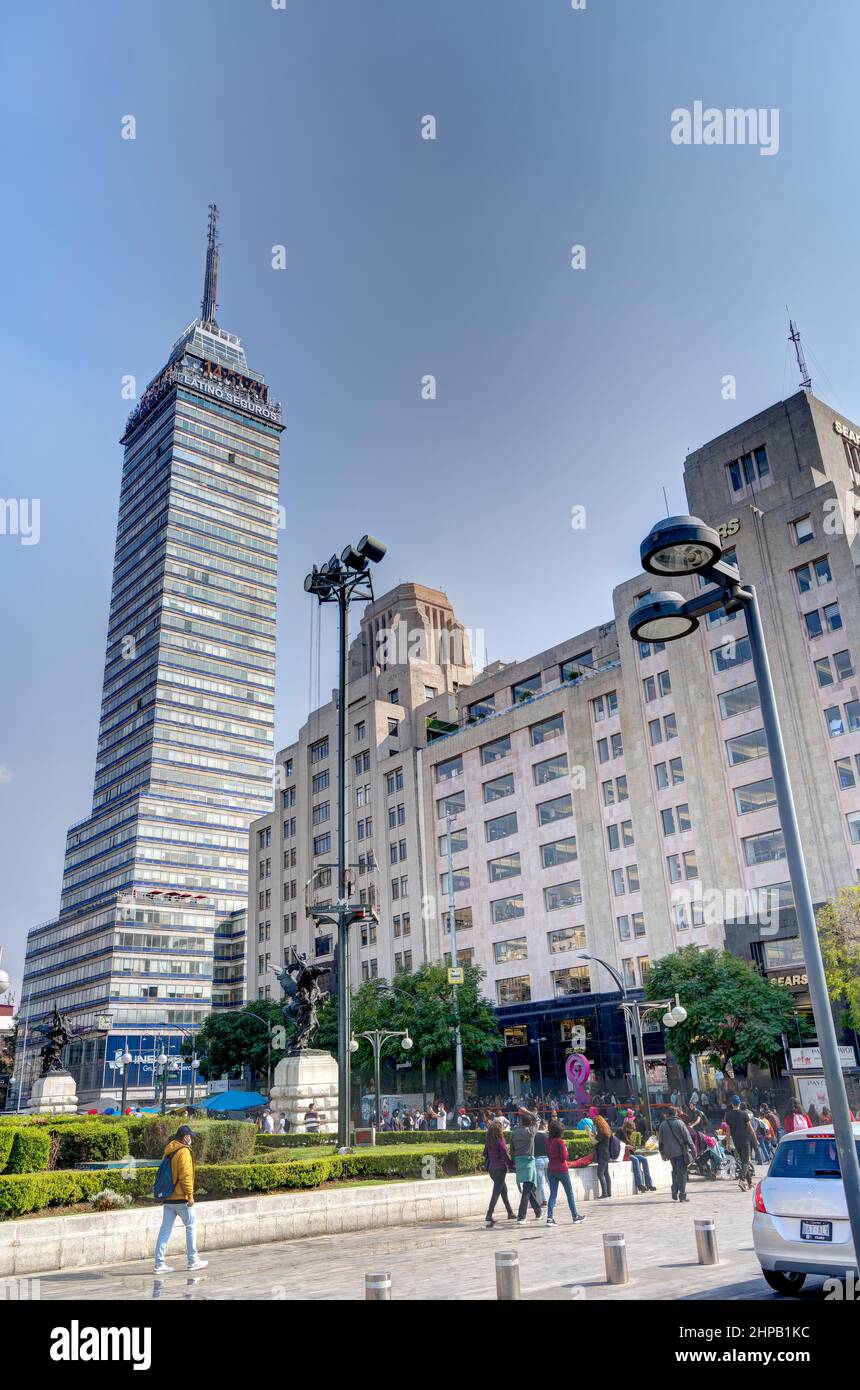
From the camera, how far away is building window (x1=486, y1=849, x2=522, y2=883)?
194 feet

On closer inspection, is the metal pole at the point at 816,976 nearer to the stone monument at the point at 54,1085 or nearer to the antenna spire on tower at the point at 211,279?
the stone monument at the point at 54,1085

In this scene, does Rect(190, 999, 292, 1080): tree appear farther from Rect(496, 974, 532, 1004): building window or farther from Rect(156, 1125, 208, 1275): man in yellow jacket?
Rect(156, 1125, 208, 1275): man in yellow jacket

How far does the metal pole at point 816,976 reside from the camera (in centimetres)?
690

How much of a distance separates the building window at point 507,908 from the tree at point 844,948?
23.5 metres

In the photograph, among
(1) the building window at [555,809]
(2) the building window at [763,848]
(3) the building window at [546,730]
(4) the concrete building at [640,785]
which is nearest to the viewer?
(4) the concrete building at [640,785]

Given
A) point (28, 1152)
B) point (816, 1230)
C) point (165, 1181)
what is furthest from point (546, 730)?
point (816, 1230)

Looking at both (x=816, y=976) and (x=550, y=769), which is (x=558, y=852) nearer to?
(x=550, y=769)

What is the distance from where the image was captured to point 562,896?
55.7 m

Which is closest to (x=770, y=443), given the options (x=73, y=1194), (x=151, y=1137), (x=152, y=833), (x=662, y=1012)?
(x=662, y=1012)

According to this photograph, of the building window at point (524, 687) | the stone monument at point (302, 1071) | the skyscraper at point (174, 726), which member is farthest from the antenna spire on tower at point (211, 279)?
the stone monument at point (302, 1071)

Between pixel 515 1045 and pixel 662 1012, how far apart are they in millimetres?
14177
